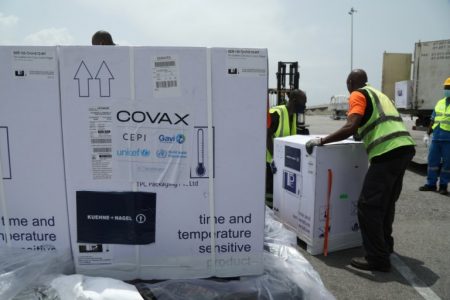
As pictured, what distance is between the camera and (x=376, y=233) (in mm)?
3299

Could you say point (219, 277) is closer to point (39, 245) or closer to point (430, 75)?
point (39, 245)

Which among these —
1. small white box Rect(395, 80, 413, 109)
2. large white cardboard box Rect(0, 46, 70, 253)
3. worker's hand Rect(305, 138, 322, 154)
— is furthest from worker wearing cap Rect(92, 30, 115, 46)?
small white box Rect(395, 80, 413, 109)

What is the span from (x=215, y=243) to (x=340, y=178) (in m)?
1.89

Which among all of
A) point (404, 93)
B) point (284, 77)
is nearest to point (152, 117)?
point (284, 77)

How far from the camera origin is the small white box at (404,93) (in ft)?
33.3

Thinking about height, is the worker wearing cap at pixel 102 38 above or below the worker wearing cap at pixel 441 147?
above

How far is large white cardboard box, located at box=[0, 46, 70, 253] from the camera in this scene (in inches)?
79.9

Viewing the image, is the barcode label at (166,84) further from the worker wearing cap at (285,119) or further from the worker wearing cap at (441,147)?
the worker wearing cap at (441,147)

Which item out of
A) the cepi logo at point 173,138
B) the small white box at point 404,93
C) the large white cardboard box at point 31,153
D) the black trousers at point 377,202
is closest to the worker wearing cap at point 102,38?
the large white cardboard box at point 31,153

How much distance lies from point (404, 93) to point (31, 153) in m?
10.5

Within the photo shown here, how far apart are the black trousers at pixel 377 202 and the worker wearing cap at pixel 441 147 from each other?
138 inches

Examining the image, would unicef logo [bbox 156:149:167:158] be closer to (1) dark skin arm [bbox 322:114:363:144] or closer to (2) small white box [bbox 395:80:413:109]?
(1) dark skin arm [bbox 322:114:363:144]

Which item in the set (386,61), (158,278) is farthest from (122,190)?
(386,61)

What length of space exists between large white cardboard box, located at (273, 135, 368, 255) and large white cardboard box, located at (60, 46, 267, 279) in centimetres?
152
